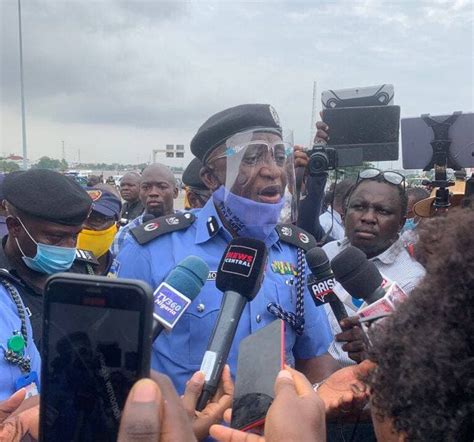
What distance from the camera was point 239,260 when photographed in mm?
1865

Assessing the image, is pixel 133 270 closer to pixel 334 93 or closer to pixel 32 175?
pixel 32 175

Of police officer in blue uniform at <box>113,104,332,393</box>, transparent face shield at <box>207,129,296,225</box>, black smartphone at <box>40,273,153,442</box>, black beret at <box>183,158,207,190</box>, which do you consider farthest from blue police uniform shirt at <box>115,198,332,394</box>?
black beret at <box>183,158,207,190</box>

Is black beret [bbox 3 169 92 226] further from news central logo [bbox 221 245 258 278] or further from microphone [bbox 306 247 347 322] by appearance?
microphone [bbox 306 247 347 322]

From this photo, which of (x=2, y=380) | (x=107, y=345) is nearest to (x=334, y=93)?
(x=2, y=380)

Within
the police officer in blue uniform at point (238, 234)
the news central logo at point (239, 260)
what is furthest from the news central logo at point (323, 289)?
the news central logo at point (239, 260)

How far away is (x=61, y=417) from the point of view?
1.04 meters

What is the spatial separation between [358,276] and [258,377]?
1.84 ft

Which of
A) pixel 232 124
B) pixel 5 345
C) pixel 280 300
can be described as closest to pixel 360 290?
pixel 280 300

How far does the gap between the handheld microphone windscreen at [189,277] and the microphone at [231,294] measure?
96mm

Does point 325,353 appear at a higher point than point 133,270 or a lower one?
lower

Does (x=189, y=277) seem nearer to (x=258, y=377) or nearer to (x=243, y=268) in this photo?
(x=243, y=268)

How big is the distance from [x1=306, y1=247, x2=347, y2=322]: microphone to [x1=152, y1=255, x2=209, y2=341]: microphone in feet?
1.68

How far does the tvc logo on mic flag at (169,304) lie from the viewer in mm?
1497

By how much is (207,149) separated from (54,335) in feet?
5.20
